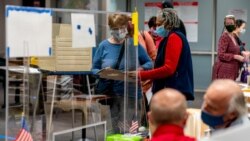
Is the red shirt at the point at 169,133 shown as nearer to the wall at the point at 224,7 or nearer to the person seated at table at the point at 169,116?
the person seated at table at the point at 169,116

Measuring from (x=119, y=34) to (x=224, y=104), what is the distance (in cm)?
262

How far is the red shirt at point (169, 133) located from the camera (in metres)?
2.23

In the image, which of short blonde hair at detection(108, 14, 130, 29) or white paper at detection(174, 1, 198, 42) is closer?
short blonde hair at detection(108, 14, 130, 29)

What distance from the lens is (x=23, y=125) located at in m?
3.85

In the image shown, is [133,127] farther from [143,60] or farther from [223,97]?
[223,97]

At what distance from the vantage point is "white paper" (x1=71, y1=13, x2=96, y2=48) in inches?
167

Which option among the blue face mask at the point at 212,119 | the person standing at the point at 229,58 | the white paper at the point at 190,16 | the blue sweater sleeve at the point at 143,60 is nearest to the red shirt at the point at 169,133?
the blue face mask at the point at 212,119

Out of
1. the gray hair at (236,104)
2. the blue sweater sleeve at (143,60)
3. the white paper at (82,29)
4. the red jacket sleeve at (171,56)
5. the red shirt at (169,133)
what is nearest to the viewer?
the red shirt at (169,133)

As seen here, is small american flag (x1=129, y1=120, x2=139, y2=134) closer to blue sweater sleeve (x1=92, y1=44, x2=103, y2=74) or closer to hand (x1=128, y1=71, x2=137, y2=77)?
hand (x1=128, y1=71, x2=137, y2=77)

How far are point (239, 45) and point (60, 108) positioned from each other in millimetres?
3703

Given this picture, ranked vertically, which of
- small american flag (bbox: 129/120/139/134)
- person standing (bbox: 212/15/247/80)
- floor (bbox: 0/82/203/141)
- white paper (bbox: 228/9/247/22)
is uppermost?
white paper (bbox: 228/9/247/22)

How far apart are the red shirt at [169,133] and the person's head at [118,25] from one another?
2593mm

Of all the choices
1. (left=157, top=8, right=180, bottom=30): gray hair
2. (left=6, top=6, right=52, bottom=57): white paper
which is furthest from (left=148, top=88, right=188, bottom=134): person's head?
(left=157, top=8, right=180, bottom=30): gray hair

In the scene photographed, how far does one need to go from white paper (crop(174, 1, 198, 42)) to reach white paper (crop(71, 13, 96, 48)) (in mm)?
6499
